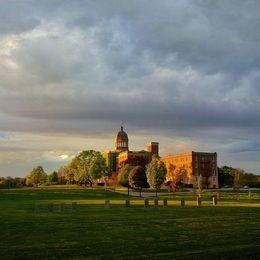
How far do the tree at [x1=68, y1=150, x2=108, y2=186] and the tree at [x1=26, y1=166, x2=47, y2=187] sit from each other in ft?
57.6

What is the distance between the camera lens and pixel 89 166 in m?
146

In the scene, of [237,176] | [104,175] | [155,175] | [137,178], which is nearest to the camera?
[137,178]

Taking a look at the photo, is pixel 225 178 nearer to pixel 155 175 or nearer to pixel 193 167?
pixel 193 167

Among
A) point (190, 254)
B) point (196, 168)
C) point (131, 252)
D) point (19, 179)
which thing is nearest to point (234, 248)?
point (190, 254)

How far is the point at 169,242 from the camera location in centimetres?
2020

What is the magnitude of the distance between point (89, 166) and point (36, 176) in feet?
104

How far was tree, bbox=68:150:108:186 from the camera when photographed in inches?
5605

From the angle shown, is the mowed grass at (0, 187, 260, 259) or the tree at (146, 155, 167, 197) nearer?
the mowed grass at (0, 187, 260, 259)

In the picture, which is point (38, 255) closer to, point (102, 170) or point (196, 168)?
point (102, 170)

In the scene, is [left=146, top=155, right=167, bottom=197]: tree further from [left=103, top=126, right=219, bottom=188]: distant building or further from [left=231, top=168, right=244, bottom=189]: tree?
[left=231, top=168, right=244, bottom=189]: tree

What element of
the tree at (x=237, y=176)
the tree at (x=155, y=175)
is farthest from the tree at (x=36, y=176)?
the tree at (x=155, y=175)

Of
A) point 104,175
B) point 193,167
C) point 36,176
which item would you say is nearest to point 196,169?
point 193,167

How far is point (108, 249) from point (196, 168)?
148m

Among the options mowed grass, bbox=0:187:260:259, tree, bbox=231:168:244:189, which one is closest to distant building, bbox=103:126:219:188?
tree, bbox=231:168:244:189
